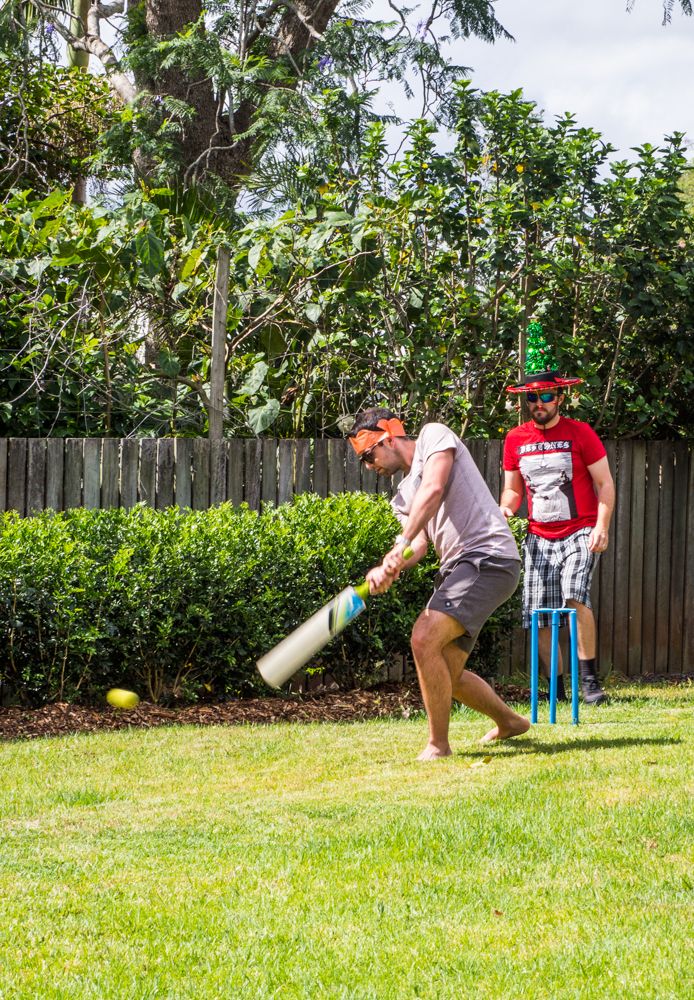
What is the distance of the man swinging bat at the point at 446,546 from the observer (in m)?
5.84

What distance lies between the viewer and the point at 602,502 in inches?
307

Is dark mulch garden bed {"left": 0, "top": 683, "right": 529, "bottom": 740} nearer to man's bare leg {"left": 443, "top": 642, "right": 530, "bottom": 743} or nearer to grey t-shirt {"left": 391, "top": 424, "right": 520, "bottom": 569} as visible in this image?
man's bare leg {"left": 443, "top": 642, "right": 530, "bottom": 743}

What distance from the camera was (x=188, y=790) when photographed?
5.55 metres

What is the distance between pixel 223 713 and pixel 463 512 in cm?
227

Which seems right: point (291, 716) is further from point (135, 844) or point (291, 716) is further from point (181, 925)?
point (181, 925)

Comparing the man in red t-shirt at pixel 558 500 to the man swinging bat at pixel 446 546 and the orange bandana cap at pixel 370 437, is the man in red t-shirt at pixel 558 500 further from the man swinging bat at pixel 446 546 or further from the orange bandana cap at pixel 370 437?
the orange bandana cap at pixel 370 437

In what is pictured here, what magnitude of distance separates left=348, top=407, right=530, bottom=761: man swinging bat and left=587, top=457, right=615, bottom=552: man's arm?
1714mm

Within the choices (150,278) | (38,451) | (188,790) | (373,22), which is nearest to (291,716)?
(188,790)

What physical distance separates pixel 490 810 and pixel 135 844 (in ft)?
4.62

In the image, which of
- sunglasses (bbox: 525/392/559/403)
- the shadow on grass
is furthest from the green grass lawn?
sunglasses (bbox: 525/392/559/403)

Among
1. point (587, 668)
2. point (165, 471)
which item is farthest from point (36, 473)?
point (587, 668)

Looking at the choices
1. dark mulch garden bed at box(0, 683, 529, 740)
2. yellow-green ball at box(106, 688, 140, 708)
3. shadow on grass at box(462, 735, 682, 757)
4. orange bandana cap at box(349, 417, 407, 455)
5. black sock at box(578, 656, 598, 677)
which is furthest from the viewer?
black sock at box(578, 656, 598, 677)

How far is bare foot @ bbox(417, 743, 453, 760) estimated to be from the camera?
599 cm

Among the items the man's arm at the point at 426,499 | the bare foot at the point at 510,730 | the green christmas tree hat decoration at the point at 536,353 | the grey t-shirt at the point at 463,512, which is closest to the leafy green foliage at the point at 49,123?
the green christmas tree hat decoration at the point at 536,353
